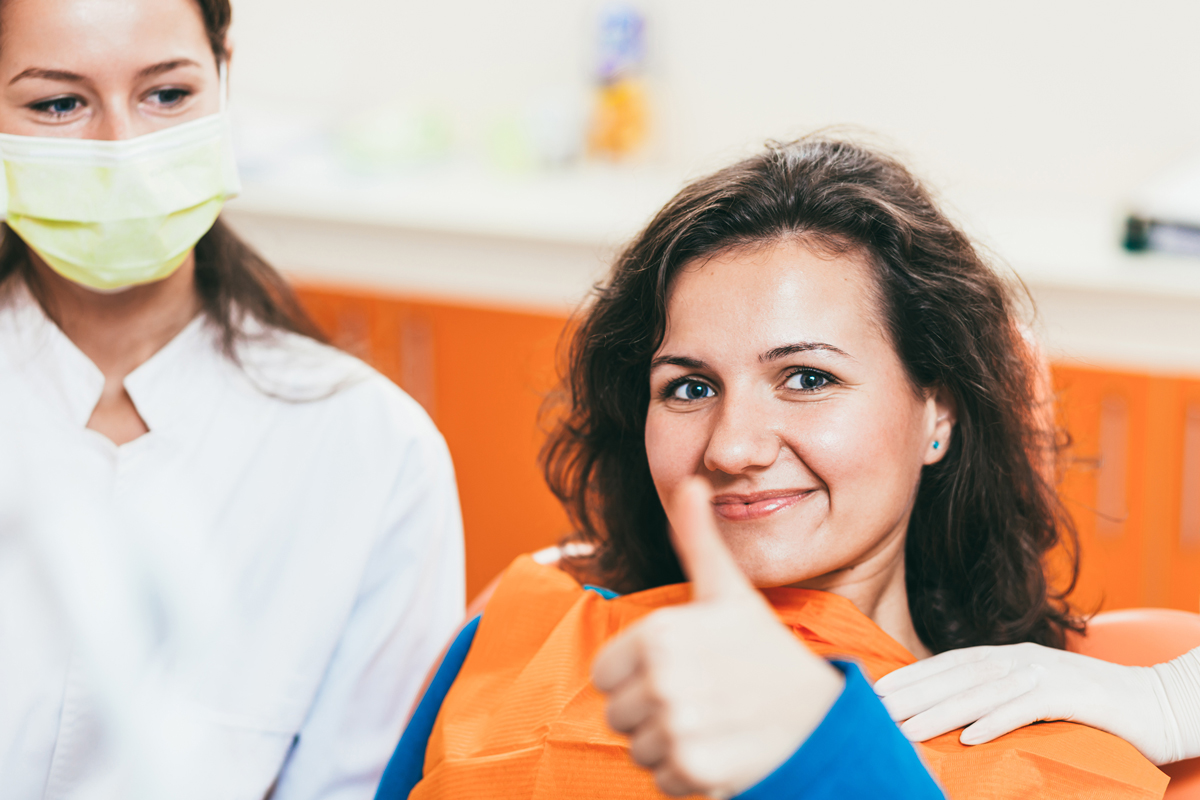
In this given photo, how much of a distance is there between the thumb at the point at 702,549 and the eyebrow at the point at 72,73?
91 cm

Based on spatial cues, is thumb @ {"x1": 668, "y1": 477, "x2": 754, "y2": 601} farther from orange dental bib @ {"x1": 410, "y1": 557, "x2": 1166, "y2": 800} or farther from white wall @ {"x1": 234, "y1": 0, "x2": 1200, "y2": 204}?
white wall @ {"x1": 234, "y1": 0, "x2": 1200, "y2": 204}

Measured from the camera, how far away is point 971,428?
4.02 feet

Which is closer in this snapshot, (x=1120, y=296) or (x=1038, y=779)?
(x=1038, y=779)

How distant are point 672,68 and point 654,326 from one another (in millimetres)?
1799

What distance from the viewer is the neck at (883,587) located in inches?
46.9

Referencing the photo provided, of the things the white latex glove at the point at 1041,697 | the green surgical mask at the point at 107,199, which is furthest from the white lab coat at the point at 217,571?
the white latex glove at the point at 1041,697

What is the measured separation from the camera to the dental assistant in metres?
1.30

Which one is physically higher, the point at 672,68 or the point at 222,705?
the point at 672,68

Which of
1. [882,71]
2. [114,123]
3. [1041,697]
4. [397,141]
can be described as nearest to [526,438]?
[397,141]

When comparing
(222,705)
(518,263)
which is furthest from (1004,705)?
(518,263)

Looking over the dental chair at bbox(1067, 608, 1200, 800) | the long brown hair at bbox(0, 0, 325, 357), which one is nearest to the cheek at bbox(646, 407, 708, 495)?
the dental chair at bbox(1067, 608, 1200, 800)

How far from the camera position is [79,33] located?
124 cm

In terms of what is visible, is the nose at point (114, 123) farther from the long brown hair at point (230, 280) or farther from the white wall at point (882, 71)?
the white wall at point (882, 71)

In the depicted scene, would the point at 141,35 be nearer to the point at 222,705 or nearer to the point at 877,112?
the point at 222,705
